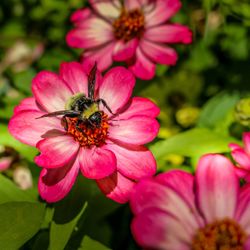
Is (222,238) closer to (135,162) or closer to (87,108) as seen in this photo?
(135,162)

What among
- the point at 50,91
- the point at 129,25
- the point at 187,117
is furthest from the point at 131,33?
the point at 50,91

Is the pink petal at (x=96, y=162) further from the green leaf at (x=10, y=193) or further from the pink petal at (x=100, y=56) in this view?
the pink petal at (x=100, y=56)

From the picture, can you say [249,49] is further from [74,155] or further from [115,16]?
[74,155]

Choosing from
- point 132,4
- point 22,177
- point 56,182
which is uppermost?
point 132,4

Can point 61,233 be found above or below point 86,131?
below

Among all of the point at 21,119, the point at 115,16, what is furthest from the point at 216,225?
the point at 115,16

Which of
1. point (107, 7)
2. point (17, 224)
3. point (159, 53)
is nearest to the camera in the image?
point (17, 224)

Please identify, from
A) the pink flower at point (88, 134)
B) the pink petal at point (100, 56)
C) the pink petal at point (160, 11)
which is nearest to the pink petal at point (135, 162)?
the pink flower at point (88, 134)

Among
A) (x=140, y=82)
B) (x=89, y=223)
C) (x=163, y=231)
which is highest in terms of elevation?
(x=163, y=231)
